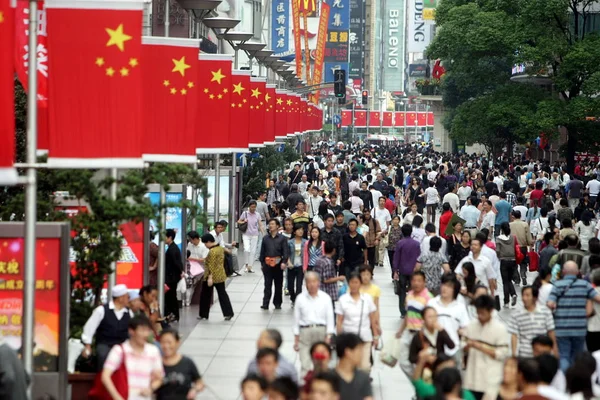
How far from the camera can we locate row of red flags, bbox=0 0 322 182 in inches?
445

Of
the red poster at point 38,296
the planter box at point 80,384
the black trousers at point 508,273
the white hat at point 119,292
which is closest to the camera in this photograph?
the red poster at point 38,296

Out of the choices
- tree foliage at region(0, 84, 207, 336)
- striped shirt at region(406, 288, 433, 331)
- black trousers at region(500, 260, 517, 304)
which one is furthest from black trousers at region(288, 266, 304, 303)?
striped shirt at region(406, 288, 433, 331)

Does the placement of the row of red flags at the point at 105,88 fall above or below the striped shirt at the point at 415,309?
above

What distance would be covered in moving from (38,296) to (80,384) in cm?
159

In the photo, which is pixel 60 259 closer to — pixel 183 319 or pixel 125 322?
pixel 125 322

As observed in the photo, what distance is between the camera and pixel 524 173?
4462cm

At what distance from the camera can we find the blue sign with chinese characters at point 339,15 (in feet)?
408

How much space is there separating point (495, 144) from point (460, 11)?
20807 mm

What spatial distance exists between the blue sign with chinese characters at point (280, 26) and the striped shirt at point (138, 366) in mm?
64376

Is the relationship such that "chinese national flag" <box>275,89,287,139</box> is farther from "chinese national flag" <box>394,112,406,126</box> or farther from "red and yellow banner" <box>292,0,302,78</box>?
"chinese national flag" <box>394,112,406,126</box>

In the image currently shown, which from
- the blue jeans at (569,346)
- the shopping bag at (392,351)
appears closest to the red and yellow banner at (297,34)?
the blue jeans at (569,346)

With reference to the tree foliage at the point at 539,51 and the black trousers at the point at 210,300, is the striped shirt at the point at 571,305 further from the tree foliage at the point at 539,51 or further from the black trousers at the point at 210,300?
the tree foliage at the point at 539,51

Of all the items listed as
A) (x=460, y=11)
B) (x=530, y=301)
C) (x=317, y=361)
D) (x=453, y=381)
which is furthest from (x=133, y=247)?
(x=460, y=11)

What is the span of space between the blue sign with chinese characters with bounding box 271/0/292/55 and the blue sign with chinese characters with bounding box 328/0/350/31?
4849 cm
